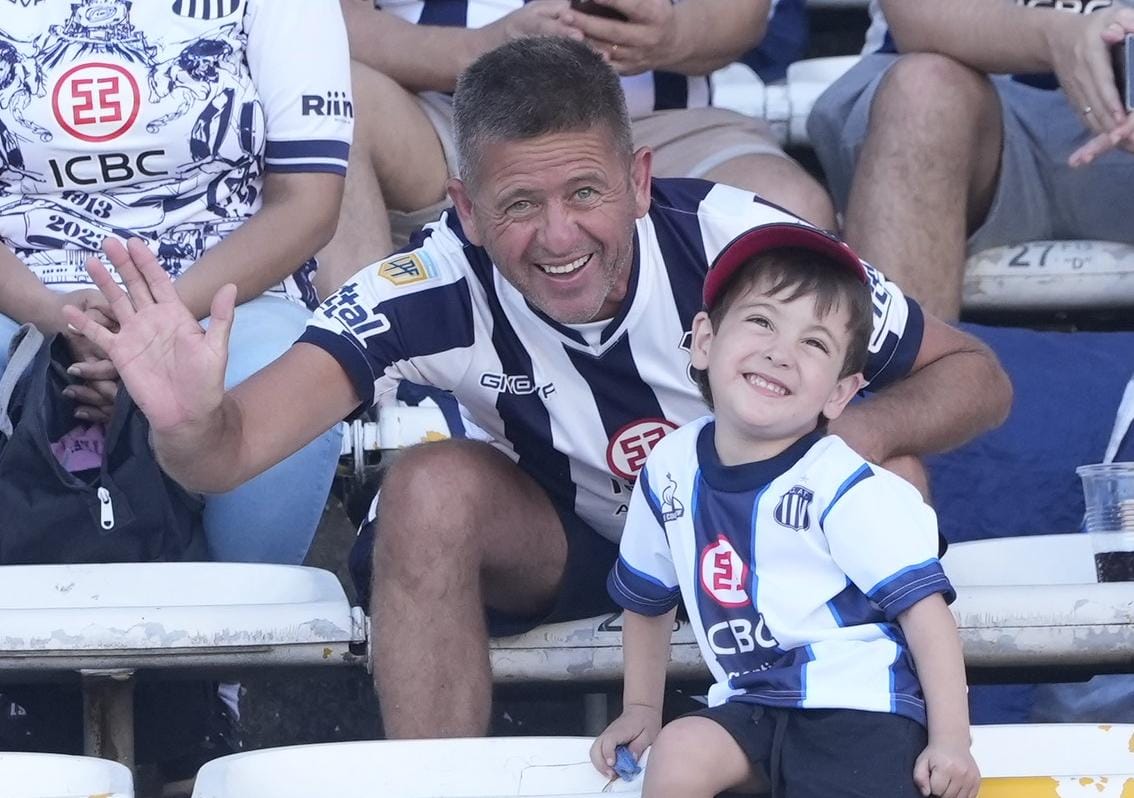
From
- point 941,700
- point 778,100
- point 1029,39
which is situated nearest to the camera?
point 941,700

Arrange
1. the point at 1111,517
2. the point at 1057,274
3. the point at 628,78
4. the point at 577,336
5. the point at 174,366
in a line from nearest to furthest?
the point at 174,366 < the point at 577,336 < the point at 1111,517 < the point at 1057,274 < the point at 628,78

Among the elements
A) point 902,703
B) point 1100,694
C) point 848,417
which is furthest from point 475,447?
point 1100,694

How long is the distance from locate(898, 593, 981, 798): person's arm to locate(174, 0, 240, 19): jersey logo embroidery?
4.24 feet

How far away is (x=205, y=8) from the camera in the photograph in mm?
2336

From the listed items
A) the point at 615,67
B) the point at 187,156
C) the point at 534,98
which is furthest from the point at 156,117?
the point at 615,67

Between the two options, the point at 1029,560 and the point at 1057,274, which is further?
the point at 1057,274

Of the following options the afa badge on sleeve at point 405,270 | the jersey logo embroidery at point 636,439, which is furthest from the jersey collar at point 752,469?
the afa badge on sleeve at point 405,270

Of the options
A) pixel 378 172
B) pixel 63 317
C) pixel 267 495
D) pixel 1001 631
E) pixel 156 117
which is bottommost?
pixel 1001 631

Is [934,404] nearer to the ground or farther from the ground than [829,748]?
farther from the ground

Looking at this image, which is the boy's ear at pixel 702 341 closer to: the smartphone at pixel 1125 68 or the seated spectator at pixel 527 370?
the seated spectator at pixel 527 370

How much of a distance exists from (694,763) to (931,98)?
143 centimetres

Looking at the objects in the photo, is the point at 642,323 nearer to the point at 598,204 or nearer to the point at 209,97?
the point at 598,204

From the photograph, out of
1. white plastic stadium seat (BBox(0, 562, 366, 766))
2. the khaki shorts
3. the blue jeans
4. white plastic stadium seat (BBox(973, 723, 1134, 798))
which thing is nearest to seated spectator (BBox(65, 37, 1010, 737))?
white plastic stadium seat (BBox(0, 562, 366, 766))

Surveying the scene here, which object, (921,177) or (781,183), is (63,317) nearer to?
(781,183)
